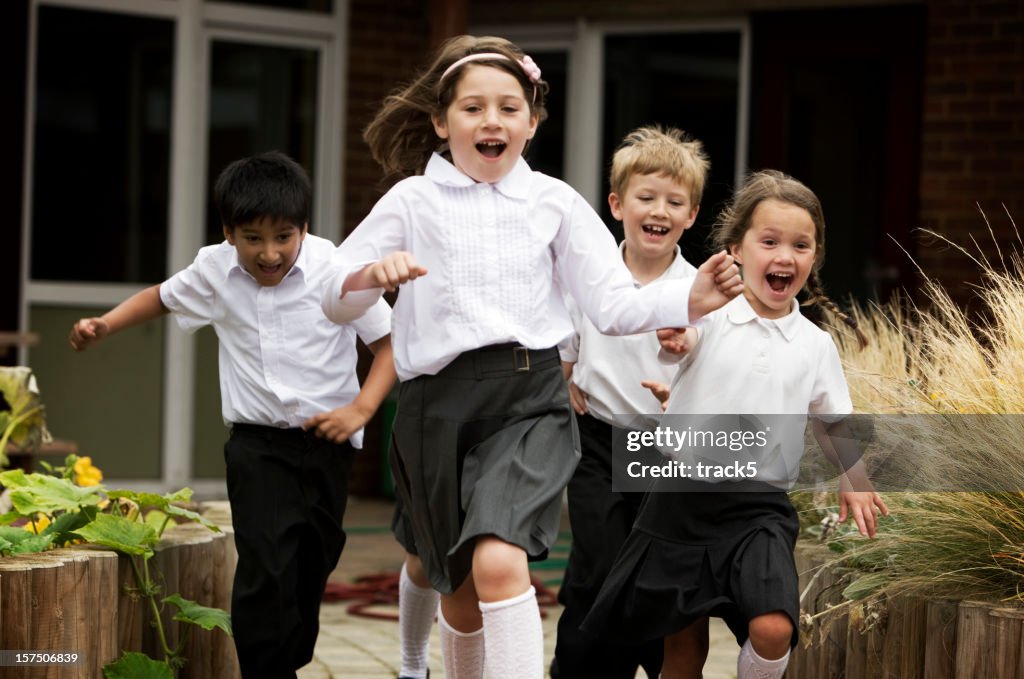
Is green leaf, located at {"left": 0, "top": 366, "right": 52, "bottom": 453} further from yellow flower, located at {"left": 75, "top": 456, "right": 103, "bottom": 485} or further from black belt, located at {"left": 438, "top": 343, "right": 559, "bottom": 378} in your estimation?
black belt, located at {"left": 438, "top": 343, "right": 559, "bottom": 378}

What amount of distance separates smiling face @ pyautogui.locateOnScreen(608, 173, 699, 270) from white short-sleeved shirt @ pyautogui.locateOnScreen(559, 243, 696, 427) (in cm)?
8

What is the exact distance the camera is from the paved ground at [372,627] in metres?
4.95

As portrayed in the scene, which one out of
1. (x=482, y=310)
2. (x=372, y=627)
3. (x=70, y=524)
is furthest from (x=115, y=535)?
(x=372, y=627)

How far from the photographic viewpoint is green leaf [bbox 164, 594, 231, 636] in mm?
3949

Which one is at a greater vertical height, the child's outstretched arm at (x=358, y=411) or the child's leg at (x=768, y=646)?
the child's outstretched arm at (x=358, y=411)

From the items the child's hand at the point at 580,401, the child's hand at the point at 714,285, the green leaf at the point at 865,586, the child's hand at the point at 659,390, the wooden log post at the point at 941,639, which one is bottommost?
the wooden log post at the point at 941,639

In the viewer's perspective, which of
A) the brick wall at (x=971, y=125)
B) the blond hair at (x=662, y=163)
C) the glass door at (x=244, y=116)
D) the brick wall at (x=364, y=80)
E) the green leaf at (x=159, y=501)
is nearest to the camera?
the green leaf at (x=159, y=501)

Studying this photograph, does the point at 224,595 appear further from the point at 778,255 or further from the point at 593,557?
the point at 778,255

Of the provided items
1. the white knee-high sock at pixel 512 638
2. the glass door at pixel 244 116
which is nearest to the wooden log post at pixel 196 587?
the white knee-high sock at pixel 512 638

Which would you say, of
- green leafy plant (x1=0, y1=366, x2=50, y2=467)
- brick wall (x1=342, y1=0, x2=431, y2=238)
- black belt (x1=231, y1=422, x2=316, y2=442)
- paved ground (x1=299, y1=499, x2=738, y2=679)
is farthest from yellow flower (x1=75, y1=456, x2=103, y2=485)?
brick wall (x1=342, y1=0, x2=431, y2=238)

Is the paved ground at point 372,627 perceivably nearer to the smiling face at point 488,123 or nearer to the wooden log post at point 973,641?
the wooden log post at point 973,641

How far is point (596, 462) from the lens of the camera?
4.21 m

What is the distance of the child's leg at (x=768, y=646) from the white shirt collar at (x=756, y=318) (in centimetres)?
69

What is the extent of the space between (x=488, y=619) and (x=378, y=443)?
6007mm
